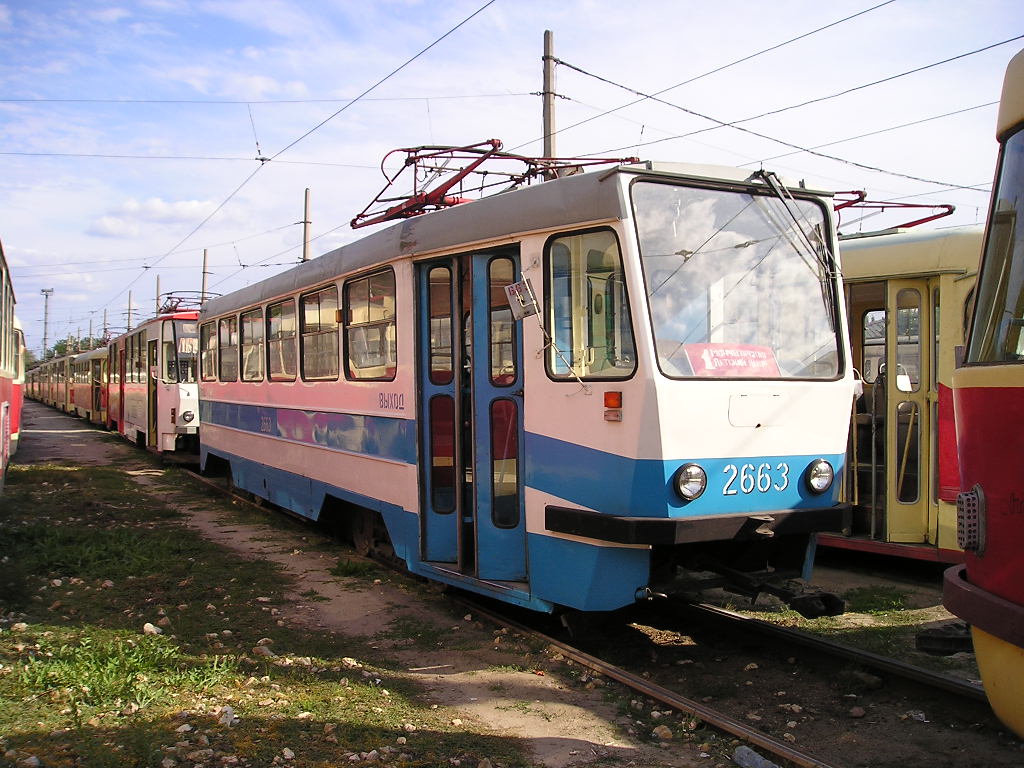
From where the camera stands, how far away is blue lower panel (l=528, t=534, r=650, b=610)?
17.1ft

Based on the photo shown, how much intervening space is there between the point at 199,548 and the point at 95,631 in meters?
3.03

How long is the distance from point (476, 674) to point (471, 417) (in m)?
1.70

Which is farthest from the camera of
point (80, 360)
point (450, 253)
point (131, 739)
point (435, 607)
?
point (80, 360)

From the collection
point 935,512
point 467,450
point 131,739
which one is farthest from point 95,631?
point 935,512

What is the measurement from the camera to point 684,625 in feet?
20.8

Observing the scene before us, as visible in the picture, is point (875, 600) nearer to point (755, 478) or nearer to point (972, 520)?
point (755, 478)

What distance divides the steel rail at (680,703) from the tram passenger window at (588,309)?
1.69 meters

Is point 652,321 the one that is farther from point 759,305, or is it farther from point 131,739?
point 131,739

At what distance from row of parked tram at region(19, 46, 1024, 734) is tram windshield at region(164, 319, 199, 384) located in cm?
1083

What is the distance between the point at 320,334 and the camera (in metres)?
8.63

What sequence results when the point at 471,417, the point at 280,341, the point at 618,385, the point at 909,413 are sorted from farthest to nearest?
the point at 280,341, the point at 909,413, the point at 471,417, the point at 618,385

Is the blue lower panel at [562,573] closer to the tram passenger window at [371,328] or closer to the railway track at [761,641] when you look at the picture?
the railway track at [761,641]

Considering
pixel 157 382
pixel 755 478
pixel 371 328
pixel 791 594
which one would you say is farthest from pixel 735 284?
pixel 157 382

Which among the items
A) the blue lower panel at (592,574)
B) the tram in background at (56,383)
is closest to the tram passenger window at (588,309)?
the blue lower panel at (592,574)
